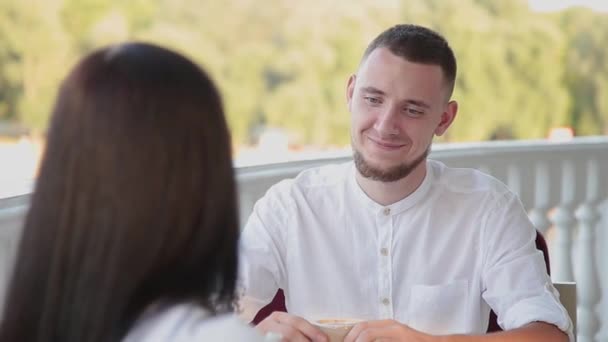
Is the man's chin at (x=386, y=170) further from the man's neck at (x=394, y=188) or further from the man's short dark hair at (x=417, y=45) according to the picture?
the man's short dark hair at (x=417, y=45)

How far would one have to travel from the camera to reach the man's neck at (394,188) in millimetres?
1905

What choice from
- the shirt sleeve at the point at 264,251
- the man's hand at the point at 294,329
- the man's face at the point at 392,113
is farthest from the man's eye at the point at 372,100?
the man's hand at the point at 294,329

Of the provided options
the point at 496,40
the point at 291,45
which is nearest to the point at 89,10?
the point at 291,45

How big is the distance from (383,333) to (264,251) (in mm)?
432

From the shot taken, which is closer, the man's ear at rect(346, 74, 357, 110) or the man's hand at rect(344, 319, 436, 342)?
the man's hand at rect(344, 319, 436, 342)

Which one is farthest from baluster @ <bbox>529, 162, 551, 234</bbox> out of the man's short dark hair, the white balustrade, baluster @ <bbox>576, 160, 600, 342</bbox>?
the man's short dark hair

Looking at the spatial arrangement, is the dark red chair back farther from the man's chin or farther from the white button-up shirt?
the man's chin

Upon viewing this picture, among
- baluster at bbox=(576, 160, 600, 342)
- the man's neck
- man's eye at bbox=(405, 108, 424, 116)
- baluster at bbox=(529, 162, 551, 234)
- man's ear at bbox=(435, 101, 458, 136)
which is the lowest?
baluster at bbox=(576, 160, 600, 342)

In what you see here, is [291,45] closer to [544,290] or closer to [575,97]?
[575,97]

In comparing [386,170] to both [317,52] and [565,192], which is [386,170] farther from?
[317,52]

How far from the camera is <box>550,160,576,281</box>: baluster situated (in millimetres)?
3135

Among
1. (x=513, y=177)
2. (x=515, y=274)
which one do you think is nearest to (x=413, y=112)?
(x=515, y=274)

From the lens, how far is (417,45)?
187 centimetres

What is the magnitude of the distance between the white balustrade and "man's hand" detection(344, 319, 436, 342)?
59.2 inches
